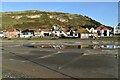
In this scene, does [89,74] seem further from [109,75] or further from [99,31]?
[99,31]

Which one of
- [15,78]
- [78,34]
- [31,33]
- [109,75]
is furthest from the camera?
[31,33]

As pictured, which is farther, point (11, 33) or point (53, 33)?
point (53, 33)

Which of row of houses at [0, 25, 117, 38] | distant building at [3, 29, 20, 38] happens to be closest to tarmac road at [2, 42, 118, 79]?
row of houses at [0, 25, 117, 38]

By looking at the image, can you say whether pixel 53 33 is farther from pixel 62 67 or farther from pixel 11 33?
pixel 62 67

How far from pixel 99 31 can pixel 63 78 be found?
14057cm

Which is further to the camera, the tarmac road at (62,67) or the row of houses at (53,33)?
the row of houses at (53,33)

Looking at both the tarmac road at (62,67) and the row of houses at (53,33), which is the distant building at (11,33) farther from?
the tarmac road at (62,67)

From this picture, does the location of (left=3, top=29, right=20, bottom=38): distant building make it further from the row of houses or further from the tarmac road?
the tarmac road

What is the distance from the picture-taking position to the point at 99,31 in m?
155

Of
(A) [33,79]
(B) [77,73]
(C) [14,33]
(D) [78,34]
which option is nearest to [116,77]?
(B) [77,73]

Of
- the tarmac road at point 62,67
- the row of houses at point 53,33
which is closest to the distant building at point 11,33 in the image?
the row of houses at point 53,33

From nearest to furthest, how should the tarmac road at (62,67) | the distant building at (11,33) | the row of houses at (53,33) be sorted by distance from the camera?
the tarmac road at (62,67)
the distant building at (11,33)
the row of houses at (53,33)

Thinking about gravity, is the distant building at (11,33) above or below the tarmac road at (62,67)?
above

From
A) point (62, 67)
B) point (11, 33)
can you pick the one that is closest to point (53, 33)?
point (11, 33)
